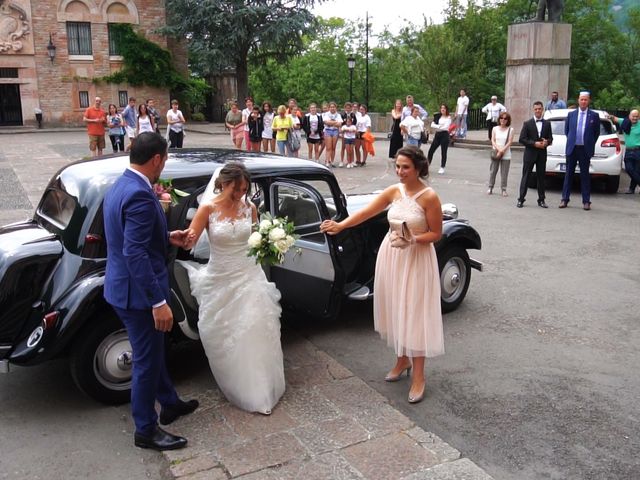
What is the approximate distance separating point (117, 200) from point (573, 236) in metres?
8.38

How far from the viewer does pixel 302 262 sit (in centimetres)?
526

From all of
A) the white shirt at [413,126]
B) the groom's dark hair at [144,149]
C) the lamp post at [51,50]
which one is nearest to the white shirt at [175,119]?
the white shirt at [413,126]

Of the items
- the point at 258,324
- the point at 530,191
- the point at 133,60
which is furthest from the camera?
the point at 133,60

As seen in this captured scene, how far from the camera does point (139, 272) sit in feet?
11.1

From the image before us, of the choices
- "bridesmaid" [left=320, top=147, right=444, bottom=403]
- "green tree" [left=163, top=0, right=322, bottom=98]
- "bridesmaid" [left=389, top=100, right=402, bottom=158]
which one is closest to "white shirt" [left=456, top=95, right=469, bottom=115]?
"bridesmaid" [left=389, top=100, right=402, bottom=158]

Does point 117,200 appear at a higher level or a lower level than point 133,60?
lower

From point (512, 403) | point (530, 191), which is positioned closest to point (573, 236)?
point (530, 191)

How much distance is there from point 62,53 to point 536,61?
2588 cm

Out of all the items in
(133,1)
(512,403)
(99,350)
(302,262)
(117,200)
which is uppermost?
(133,1)

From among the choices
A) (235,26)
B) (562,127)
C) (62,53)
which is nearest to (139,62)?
(62,53)

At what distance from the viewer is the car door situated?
5.21 metres

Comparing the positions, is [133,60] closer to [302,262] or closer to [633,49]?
[633,49]

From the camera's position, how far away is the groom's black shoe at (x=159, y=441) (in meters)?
3.84

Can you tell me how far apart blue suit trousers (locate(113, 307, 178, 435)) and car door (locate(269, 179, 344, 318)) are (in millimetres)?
1535
